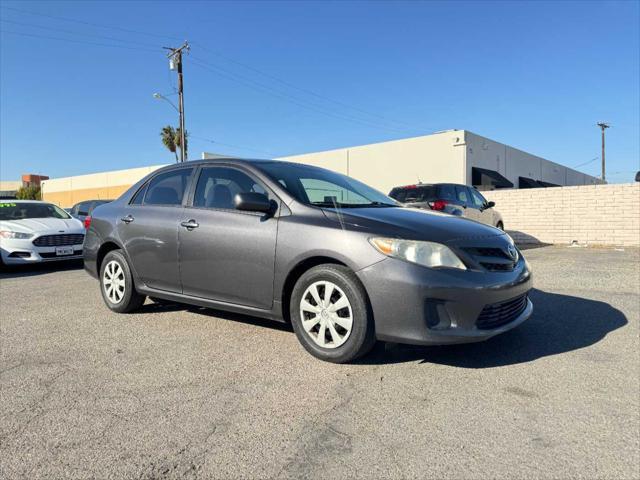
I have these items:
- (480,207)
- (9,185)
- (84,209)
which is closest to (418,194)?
(480,207)

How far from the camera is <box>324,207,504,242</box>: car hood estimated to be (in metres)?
3.27

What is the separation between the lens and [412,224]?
3418 millimetres

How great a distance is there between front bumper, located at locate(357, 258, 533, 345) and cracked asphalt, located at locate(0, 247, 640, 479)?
308 millimetres

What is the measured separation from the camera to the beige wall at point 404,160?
20.8 metres

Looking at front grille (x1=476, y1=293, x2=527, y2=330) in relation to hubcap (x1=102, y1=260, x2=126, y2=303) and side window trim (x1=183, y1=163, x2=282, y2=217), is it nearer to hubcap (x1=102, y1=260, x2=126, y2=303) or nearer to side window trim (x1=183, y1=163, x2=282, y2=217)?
side window trim (x1=183, y1=163, x2=282, y2=217)

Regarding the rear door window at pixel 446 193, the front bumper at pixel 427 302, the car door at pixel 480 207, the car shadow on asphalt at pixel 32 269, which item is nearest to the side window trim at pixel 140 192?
the front bumper at pixel 427 302

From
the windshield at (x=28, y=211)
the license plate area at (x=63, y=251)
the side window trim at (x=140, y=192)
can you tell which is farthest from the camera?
the windshield at (x=28, y=211)

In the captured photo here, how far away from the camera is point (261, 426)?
8.18ft

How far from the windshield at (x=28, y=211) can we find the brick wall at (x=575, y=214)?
545 inches

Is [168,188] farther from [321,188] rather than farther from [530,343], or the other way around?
[530,343]

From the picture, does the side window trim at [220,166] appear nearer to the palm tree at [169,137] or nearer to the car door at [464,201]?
the car door at [464,201]

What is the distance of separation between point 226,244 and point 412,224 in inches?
63.4

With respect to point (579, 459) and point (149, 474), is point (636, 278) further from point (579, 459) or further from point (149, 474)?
point (149, 474)

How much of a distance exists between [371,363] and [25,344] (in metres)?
2.98
